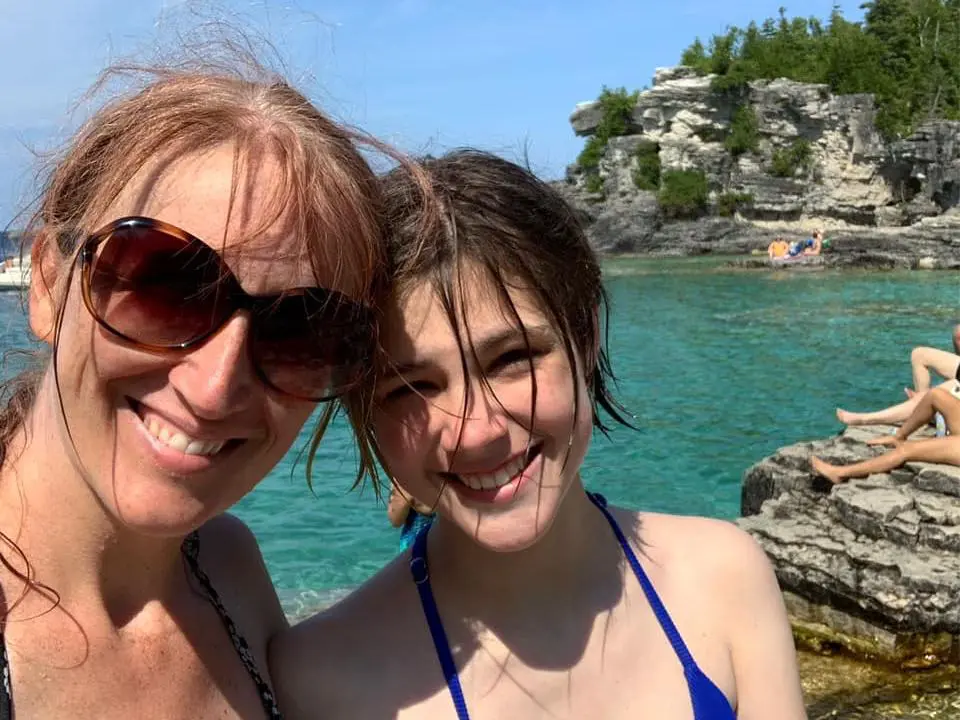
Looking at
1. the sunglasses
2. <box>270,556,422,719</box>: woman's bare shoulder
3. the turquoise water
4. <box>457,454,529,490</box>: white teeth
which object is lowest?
the turquoise water

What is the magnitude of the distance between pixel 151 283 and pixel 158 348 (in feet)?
0.31

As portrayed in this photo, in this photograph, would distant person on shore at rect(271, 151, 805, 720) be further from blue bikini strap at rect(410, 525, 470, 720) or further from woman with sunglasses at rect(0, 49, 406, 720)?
woman with sunglasses at rect(0, 49, 406, 720)

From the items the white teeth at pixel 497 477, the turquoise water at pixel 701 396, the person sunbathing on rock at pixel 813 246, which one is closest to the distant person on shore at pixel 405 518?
the turquoise water at pixel 701 396

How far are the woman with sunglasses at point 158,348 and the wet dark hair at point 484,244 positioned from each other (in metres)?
0.07

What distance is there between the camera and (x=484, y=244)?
59.9 inches

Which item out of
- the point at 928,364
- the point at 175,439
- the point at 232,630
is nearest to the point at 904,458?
the point at 928,364

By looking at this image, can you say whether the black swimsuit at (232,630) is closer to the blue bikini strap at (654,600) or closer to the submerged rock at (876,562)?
the blue bikini strap at (654,600)

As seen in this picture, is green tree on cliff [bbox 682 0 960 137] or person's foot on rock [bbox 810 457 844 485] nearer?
person's foot on rock [bbox 810 457 844 485]

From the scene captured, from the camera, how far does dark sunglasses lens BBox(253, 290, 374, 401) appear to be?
1.33m

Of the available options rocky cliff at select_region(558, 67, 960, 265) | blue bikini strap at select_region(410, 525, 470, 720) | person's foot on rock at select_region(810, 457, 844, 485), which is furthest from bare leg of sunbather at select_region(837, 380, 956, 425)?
rocky cliff at select_region(558, 67, 960, 265)

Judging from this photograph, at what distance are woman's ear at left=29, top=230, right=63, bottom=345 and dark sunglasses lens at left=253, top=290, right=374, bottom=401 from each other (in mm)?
324

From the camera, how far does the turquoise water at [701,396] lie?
7.99 metres

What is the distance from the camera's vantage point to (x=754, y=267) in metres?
32.5

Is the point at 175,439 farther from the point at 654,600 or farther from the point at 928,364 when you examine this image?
the point at 928,364
